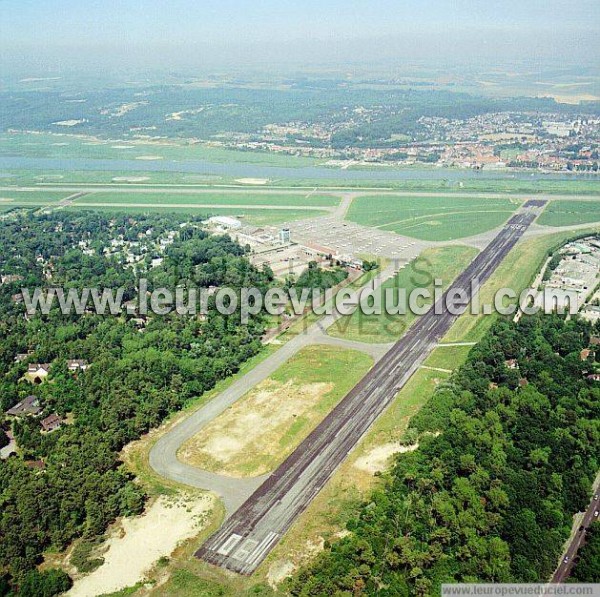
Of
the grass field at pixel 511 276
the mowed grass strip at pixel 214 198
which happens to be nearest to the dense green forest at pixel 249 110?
the mowed grass strip at pixel 214 198

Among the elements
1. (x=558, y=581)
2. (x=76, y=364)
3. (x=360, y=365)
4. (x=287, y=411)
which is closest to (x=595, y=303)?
(x=360, y=365)

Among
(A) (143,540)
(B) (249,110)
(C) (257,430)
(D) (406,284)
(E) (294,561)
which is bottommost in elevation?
(A) (143,540)

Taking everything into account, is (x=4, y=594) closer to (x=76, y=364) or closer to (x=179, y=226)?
(x=76, y=364)

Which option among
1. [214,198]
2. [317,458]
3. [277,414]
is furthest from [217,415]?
[214,198]

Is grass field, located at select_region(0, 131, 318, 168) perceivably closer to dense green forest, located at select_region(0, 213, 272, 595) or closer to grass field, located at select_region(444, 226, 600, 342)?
dense green forest, located at select_region(0, 213, 272, 595)

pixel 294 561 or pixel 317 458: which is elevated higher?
pixel 317 458

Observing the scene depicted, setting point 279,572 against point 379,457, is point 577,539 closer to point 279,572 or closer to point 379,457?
point 379,457

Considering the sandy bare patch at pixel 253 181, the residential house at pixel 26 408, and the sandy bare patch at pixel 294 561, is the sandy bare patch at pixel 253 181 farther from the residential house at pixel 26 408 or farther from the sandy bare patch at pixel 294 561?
the sandy bare patch at pixel 294 561
